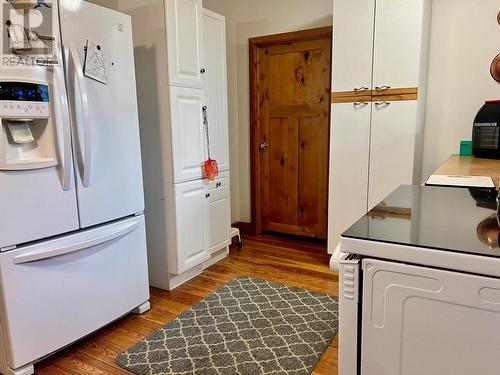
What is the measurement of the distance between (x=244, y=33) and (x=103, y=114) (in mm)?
2293

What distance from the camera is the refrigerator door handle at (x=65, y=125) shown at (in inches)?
66.8

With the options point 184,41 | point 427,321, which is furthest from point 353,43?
point 427,321

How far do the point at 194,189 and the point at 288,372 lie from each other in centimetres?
142

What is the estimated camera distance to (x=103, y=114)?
1.95 m

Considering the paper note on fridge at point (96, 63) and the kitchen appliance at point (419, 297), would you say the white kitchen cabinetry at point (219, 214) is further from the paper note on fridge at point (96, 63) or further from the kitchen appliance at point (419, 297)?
the kitchen appliance at point (419, 297)

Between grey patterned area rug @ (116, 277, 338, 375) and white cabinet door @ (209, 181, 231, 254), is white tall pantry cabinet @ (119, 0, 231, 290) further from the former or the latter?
grey patterned area rug @ (116, 277, 338, 375)

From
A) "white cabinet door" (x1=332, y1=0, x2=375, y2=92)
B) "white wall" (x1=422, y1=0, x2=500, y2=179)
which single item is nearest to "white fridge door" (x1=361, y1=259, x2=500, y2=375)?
"white cabinet door" (x1=332, y1=0, x2=375, y2=92)

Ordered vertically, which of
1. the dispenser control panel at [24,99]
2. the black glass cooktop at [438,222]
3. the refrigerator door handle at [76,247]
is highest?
the dispenser control panel at [24,99]

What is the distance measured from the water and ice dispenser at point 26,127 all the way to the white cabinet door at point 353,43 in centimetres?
204

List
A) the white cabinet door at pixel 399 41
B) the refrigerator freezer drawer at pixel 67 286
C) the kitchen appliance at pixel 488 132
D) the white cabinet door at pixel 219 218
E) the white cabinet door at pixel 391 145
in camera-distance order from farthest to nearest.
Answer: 1. the white cabinet door at pixel 219 218
2. the white cabinet door at pixel 391 145
3. the white cabinet door at pixel 399 41
4. the kitchen appliance at pixel 488 132
5. the refrigerator freezer drawer at pixel 67 286

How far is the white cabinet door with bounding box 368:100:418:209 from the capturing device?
102 inches

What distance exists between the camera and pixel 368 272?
3.04 ft

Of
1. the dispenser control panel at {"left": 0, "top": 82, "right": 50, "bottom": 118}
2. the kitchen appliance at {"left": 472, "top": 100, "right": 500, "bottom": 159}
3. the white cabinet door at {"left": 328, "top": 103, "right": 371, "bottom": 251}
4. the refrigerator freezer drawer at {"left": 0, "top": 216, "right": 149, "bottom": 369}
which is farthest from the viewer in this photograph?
the white cabinet door at {"left": 328, "top": 103, "right": 371, "bottom": 251}

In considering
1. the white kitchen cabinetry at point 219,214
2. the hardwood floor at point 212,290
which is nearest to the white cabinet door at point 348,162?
the hardwood floor at point 212,290
